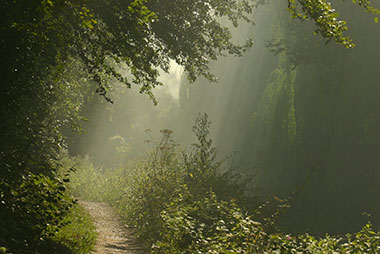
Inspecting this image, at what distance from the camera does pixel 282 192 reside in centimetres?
1367

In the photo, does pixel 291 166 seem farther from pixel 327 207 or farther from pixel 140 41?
pixel 140 41

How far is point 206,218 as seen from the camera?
7176mm

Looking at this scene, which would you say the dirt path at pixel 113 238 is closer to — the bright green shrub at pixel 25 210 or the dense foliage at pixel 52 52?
the dense foliage at pixel 52 52

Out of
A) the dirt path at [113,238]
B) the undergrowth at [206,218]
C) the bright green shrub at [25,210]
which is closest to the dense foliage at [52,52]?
the bright green shrub at [25,210]

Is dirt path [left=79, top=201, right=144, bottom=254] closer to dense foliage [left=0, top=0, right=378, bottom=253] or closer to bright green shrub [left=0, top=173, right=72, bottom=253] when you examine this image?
dense foliage [left=0, top=0, right=378, bottom=253]

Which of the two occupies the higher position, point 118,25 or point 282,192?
point 118,25

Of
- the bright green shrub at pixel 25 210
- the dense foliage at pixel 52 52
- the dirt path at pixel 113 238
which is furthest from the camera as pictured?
the dirt path at pixel 113 238

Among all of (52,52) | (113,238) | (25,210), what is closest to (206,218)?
(113,238)

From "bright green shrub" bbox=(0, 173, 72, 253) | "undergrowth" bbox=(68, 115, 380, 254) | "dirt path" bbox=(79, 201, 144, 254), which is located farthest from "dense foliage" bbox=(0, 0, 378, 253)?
"dirt path" bbox=(79, 201, 144, 254)

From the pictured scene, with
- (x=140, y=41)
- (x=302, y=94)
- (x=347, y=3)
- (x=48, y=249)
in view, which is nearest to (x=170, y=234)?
(x=48, y=249)

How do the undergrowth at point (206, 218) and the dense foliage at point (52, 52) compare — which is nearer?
the dense foliage at point (52, 52)

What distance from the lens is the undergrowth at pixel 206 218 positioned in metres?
5.29

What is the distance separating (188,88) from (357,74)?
13034 millimetres

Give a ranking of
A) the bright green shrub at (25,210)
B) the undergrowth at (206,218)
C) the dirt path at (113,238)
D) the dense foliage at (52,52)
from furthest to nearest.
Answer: the dirt path at (113,238)
the undergrowth at (206,218)
the bright green shrub at (25,210)
the dense foliage at (52,52)
